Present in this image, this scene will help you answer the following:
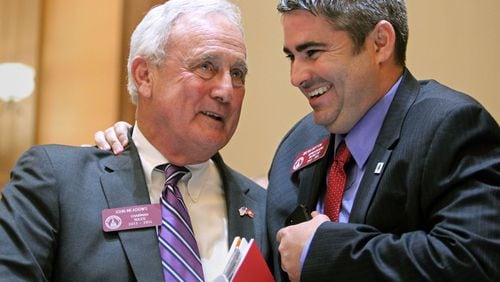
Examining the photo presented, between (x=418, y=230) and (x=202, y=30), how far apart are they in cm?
104

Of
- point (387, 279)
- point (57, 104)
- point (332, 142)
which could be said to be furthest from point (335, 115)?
point (57, 104)

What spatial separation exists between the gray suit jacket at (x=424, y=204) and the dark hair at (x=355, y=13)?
213 millimetres

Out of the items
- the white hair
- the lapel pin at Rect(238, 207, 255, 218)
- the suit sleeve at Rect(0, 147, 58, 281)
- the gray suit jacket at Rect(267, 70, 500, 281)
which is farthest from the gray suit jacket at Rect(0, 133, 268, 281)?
the gray suit jacket at Rect(267, 70, 500, 281)

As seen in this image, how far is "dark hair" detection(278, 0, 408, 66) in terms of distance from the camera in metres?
2.03

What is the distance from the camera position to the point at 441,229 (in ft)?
5.60

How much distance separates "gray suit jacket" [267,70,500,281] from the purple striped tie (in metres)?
0.45

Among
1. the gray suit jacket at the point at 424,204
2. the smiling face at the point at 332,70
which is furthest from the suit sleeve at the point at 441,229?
the smiling face at the point at 332,70

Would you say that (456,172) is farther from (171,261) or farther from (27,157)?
(27,157)

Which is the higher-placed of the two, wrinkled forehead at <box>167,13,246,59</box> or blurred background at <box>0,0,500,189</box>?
wrinkled forehead at <box>167,13,246,59</box>

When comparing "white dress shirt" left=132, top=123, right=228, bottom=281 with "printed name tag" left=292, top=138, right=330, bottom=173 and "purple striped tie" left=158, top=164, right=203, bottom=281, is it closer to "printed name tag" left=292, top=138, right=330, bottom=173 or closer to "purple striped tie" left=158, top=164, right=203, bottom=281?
"purple striped tie" left=158, top=164, right=203, bottom=281

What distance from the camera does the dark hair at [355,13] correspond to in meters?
2.03

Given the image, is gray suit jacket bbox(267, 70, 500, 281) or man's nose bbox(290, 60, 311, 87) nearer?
gray suit jacket bbox(267, 70, 500, 281)

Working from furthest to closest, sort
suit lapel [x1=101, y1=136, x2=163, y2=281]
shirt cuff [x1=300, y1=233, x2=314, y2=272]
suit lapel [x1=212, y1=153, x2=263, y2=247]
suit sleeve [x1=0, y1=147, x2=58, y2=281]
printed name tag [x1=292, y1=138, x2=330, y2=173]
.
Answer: suit lapel [x1=212, y1=153, x2=263, y2=247] < printed name tag [x1=292, y1=138, x2=330, y2=173] < suit lapel [x1=101, y1=136, x2=163, y2=281] < suit sleeve [x1=0, y1=147, x2=58, y2=281] < shirt cuff [x1=300, y1=233, x2=314, y2=272]

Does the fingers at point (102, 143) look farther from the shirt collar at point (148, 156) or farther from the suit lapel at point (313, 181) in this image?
the suit lapel at point (313, 181)
